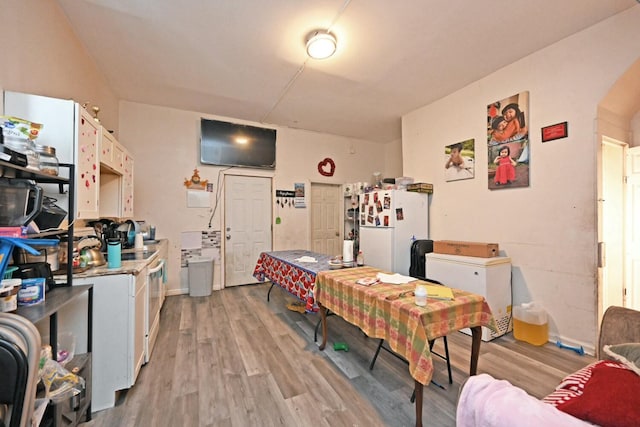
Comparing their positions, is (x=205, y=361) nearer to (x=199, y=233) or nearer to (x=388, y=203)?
(x=199, y=233)

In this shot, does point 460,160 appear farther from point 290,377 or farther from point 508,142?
point 290,377

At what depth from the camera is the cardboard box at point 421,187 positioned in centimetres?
386

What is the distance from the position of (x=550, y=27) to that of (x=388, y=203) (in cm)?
241

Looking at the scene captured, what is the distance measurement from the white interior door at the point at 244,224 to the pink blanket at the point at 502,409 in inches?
173

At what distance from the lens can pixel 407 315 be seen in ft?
4.97

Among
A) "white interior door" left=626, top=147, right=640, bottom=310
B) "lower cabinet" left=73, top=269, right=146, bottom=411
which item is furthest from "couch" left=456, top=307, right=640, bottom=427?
"white interior door" left=626, top=147, right=640, bottom=310

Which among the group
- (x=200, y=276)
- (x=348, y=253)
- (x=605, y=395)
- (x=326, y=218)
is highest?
(x=326, y=218)

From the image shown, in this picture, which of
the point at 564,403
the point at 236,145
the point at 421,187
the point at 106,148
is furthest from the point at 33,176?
the point at 421,187

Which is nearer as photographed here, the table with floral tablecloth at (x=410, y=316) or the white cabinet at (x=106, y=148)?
the table with floral tablecloth at (x=410, y=316)

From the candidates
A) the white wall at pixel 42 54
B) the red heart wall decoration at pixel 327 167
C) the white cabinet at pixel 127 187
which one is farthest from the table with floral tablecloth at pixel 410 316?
the red heart wall decoration at pixel 327 167

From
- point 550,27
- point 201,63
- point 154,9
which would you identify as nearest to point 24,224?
point 154,9

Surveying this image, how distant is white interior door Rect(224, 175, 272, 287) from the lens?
4.64 meters

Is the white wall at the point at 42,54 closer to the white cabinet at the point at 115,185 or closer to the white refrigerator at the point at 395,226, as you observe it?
the white cabinet at the point at 115,185

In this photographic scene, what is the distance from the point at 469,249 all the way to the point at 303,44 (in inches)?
113
